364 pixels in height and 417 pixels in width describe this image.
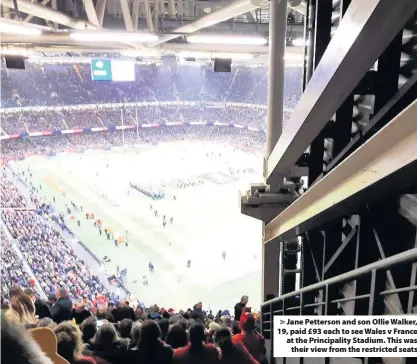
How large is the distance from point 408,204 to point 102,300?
10390mm

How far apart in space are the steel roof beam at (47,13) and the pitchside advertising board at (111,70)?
Result: 13.1m

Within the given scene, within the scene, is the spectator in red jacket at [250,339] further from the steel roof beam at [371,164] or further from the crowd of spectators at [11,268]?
the crowd of spectators at [11,268]

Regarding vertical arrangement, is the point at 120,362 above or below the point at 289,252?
above

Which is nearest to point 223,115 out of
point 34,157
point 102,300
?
point 34,157

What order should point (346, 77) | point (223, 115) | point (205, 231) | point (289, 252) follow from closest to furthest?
point (346, 77), point (289, 252), point (205, 231), point (223, 115)

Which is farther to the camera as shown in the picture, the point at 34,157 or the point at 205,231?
the point at 34,157

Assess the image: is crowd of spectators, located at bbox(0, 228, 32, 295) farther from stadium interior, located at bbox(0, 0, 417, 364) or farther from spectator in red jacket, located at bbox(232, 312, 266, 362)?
spectator in red jacket, located at bbox(232, 312, 266, 362)

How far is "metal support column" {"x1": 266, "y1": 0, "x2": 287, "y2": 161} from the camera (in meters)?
4.02

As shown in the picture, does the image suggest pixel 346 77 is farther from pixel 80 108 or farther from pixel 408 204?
pixel 80 108

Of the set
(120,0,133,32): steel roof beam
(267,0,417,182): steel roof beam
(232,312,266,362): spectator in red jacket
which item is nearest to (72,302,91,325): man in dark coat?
(232,312,266,362): spectator in red jacket

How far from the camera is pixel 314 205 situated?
2.64 metres

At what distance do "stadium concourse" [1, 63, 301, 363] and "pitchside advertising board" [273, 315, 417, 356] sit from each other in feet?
5.39

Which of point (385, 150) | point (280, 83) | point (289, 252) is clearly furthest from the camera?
point (289, 252)

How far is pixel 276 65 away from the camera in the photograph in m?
4.17
